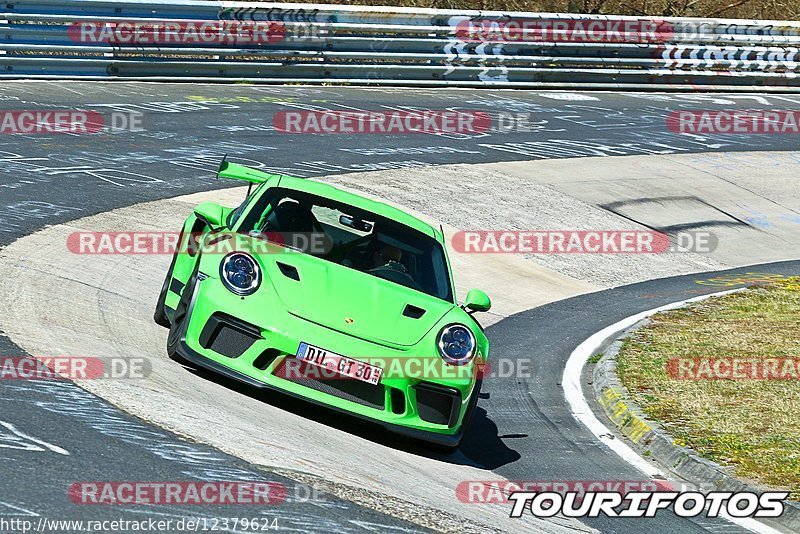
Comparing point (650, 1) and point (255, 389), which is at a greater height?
point (650, 1)

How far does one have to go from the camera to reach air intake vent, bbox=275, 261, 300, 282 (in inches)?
289

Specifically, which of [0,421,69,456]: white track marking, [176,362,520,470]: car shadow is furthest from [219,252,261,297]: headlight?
[0,421,69,456]: white track marking

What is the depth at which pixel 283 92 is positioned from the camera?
829 inches

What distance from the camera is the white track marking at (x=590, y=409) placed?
22.8 ft

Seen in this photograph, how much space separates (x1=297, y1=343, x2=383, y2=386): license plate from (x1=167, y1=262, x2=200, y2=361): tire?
82 centimetres

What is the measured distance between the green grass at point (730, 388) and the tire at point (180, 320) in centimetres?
337

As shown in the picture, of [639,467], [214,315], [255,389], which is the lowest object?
[639,467]

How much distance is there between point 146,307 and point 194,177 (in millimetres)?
5827

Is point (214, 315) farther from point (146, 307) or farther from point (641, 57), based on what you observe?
point (641, 57)

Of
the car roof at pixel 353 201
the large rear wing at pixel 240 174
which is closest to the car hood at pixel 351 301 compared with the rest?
the car roof at pixel 353 201

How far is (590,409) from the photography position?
30.5ft

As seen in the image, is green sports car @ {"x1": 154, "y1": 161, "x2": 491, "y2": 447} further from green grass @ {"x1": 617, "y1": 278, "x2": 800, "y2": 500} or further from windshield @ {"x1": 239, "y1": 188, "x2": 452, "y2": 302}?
green grass @ {"x1": 617, "y1": 278, "x2": 800, "y2": 500}

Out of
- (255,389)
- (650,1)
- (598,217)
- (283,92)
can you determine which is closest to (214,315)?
(255,389)

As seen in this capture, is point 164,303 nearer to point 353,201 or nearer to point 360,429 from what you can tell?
point 353,201
